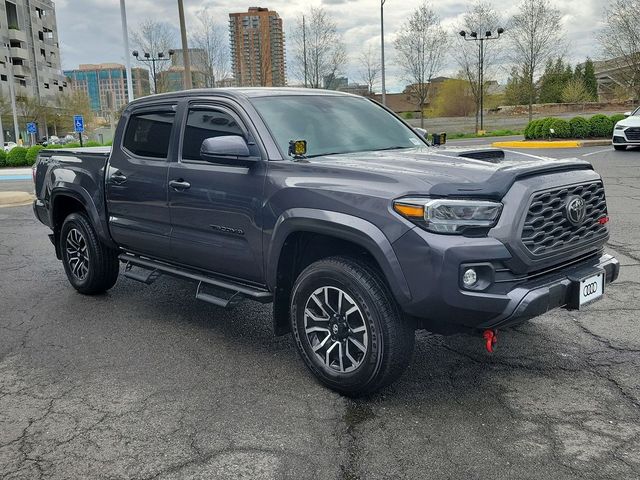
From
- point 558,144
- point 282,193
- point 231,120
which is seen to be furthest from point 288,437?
point 558,144

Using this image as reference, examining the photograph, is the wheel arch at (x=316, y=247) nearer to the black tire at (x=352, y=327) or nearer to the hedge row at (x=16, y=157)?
the black tire at (x=352, y=327)

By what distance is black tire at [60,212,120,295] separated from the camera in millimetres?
5930

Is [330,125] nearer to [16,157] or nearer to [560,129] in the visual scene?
[560,129]

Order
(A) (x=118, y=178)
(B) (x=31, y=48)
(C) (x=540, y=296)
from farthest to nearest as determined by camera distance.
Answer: (B) (x=31, y=48) < (A) (x=118, y=178) < (C) (x=540, y=296)

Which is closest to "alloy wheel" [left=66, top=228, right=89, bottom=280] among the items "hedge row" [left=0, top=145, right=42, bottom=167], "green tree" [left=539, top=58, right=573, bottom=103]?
"hedge row" [left=0, top=145, right=42, bottom=167]

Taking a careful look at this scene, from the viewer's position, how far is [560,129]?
25.3 meters

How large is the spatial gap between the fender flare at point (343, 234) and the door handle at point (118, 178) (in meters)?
2.00

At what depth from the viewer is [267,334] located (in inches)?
196

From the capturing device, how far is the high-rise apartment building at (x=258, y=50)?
34062 mm

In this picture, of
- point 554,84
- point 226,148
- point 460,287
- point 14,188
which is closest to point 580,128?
point 14,188

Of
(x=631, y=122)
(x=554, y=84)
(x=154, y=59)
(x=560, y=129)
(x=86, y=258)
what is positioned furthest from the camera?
(x=554, y=84)

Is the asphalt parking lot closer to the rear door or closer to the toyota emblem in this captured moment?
the rear door

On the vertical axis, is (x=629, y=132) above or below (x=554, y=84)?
below

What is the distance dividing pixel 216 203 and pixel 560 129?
23907mm
